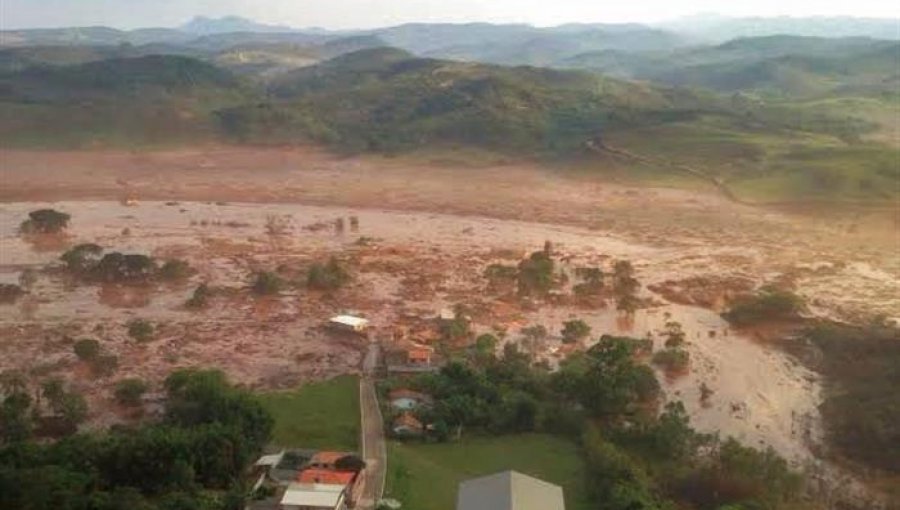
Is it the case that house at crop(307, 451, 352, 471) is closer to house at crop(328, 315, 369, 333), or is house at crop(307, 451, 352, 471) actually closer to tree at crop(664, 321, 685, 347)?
house at crop(328, 315, 369, 333)

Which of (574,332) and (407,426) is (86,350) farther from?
(574,332)

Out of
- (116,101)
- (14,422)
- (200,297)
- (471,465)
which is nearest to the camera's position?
(14,422)

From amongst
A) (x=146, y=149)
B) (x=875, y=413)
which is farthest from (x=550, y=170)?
(x=875, y=413)

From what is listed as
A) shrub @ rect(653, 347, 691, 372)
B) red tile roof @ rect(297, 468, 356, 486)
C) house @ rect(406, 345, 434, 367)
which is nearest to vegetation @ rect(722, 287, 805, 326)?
shrub @ rect(653, 347, 691, 372)

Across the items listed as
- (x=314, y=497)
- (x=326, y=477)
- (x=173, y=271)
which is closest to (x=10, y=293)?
(x=173, y=271)

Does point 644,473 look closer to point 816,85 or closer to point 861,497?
point 861,497

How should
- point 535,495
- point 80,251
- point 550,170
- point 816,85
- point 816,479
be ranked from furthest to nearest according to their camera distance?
point 816,85 < point 550,170 < point 80,251 < point 816,479 < point 535,495
